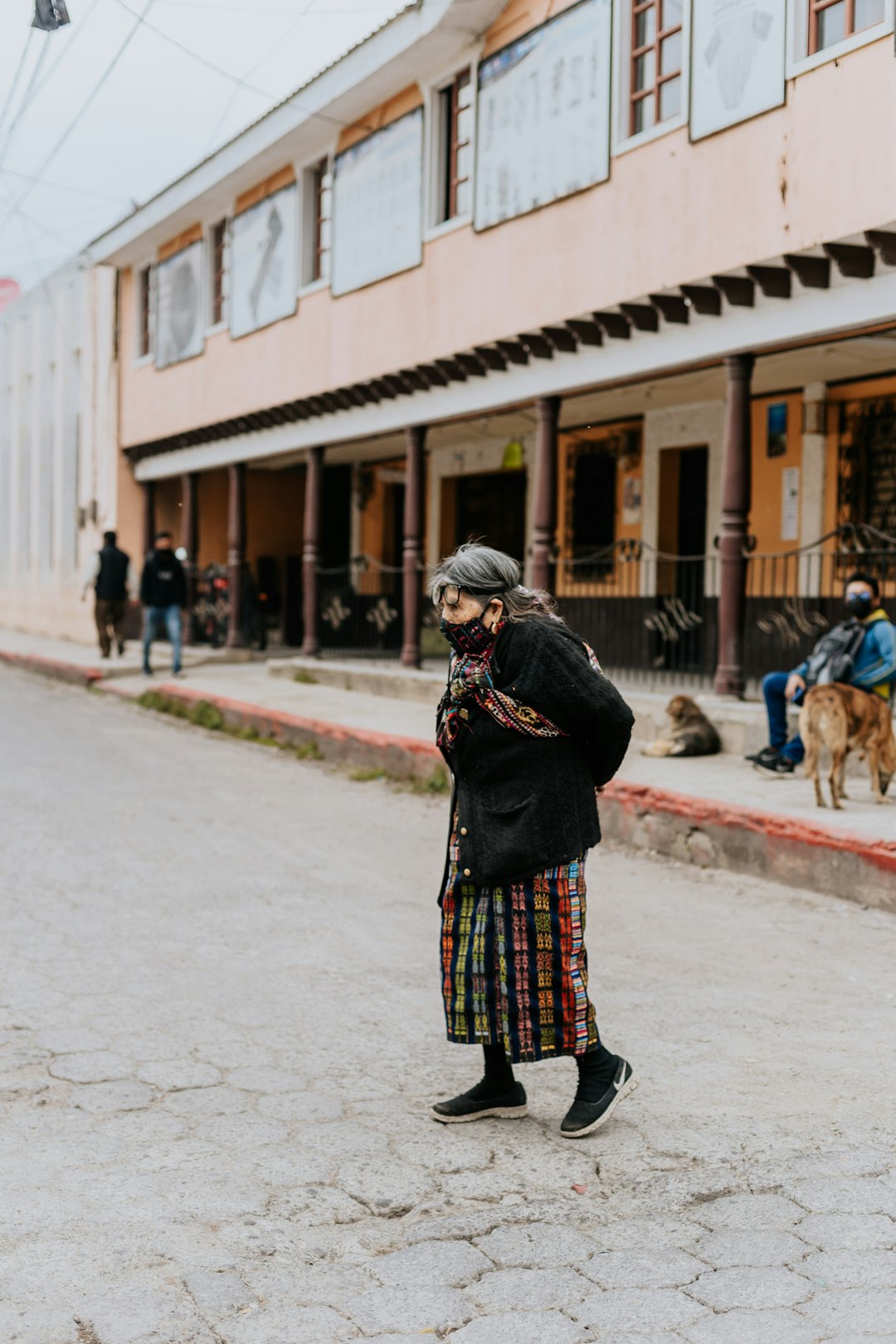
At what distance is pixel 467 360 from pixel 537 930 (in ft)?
37.1

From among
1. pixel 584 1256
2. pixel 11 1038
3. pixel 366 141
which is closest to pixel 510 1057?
pixel 584 1256

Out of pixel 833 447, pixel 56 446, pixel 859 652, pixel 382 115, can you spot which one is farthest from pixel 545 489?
pixel 56 446

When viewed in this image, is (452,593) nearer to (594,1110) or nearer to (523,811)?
(523,811)

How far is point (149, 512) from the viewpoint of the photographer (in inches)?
947

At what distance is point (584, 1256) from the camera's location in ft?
10.3

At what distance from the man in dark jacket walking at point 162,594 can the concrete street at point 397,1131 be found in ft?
33.6

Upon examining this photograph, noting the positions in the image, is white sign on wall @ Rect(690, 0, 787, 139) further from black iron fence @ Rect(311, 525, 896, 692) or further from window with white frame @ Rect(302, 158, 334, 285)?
window with white frame @ Rect(302, 158, 334, 285)

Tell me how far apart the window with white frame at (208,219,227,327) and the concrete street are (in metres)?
15.2

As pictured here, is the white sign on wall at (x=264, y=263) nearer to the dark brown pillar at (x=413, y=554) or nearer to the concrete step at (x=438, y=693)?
the dark brown pillar at (x=413, y=554)

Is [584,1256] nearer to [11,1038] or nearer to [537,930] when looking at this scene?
[537,930]

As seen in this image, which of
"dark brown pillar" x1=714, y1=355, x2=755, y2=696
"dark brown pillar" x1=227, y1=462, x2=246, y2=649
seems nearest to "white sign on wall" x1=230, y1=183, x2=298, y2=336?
"dark brown pillar" x1=227, y1=462, x2=246, y2=649

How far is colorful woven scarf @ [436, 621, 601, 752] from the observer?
3.87 m

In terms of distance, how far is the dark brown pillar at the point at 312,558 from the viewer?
57.5ft

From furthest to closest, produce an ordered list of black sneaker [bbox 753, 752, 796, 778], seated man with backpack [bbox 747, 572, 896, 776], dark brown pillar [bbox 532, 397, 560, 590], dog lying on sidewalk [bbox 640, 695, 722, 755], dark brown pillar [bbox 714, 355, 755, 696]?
1. dark brown pillar [bbox 532, 397, 560, 590]
2. dark brown pillar [bbox 714, 355, 755, 696]
3. dog lying on sidewalk [bbox 640, 695, 722, 755]
4. black sneaker [bbox 753, 752, 796, 778]
5. seated man with backpack [bbox 747, 572, 896, 776]
